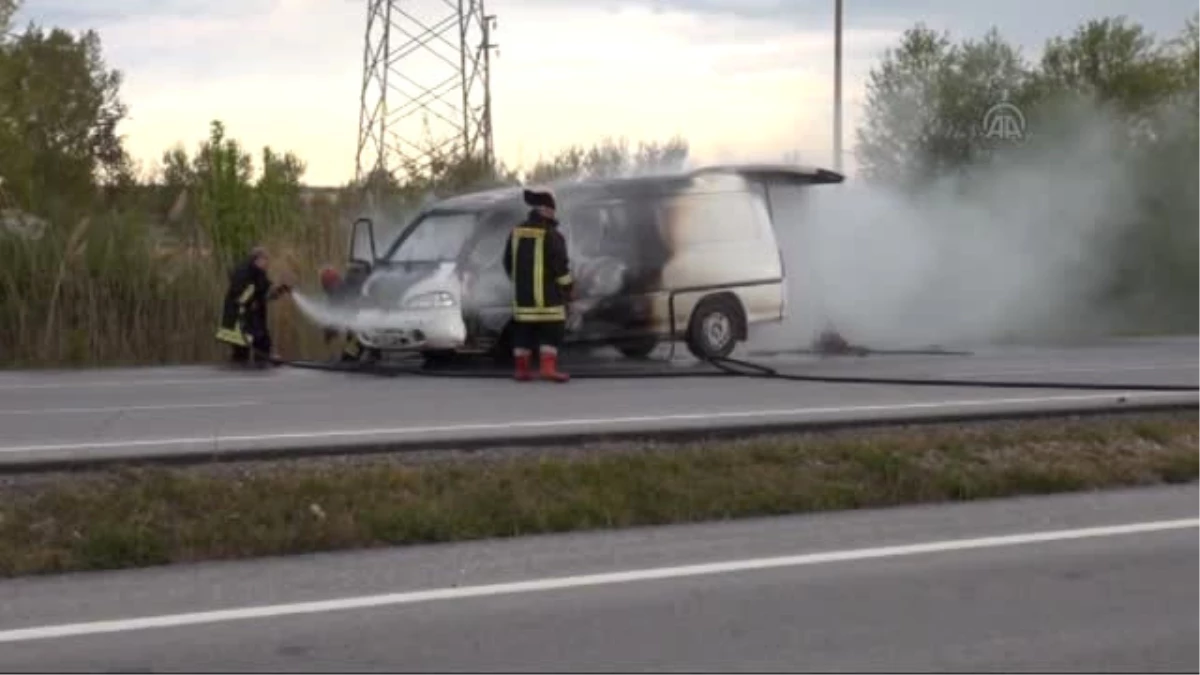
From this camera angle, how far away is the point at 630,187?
20594 mm

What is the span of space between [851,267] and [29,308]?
9.85 meters

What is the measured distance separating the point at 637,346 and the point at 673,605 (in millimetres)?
12201

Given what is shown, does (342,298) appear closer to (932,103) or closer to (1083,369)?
(1083,369)

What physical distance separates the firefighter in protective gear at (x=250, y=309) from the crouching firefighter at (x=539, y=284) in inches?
167

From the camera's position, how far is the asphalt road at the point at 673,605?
7.61 m

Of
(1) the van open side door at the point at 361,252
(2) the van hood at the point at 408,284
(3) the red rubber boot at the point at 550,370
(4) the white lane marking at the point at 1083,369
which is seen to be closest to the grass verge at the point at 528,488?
(3) the red rubber boot at the point at 550,370

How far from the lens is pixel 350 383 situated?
61.9ft

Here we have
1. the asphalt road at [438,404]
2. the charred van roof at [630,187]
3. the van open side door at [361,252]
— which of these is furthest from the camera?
the van open side door at [361,252]

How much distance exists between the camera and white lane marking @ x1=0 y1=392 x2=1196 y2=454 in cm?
1299

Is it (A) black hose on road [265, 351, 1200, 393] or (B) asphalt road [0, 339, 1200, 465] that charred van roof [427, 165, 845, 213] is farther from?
(B) asphalt road [0, 339, 1200, 465]

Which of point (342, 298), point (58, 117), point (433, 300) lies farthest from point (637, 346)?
point (58, 117)

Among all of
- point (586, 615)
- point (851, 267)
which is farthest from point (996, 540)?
point (851, 267)

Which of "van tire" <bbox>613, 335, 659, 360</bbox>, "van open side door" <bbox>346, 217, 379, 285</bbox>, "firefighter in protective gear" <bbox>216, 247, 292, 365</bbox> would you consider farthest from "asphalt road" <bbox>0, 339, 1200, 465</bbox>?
"van tire" <bbox>613, 335, 659, 360</bbox>

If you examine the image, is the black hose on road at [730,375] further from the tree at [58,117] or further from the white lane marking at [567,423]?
the tree at [58,117]
